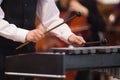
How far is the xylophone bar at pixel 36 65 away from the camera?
2184 mm

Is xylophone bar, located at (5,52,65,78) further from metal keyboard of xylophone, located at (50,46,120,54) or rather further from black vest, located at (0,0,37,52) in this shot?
black vest, located at (0,0,37,52)

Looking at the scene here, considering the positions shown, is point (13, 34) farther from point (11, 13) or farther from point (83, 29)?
point (83, 29)

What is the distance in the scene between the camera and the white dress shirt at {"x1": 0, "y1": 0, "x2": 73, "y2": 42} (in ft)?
8.09

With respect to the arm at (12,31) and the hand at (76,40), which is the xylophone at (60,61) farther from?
the hand at (76,40)

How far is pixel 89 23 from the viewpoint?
4684mm

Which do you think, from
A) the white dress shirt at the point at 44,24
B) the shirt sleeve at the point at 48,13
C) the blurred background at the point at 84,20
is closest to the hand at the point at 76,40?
the white dress shirt at the point at 44,24

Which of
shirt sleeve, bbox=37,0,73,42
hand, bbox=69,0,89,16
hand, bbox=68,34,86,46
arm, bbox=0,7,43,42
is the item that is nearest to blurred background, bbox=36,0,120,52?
hand, bbox=69,0,89,16

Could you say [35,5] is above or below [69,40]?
above

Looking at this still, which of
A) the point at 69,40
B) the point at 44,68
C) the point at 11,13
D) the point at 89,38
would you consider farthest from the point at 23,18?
the point at 89,38

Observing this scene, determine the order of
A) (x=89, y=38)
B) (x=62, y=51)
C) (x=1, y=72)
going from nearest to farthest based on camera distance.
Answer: (x=62, y=51) < (x=1, y=72) < (x=89, y=38)

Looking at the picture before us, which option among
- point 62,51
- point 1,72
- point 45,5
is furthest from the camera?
point 45,5

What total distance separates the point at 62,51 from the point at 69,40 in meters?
0.33

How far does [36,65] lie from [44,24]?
0.58m

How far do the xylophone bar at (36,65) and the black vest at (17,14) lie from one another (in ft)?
0.79
